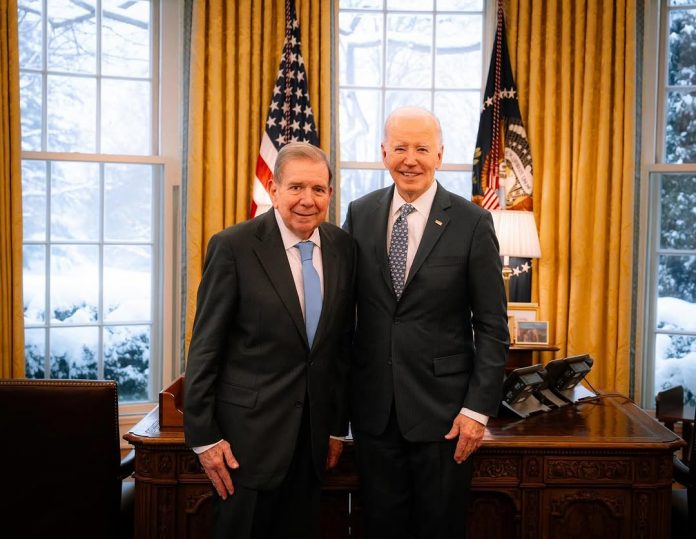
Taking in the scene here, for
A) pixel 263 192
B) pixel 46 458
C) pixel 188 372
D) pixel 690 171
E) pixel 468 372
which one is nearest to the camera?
pixel 188 372

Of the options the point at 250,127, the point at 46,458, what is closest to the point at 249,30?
the point at 250,127

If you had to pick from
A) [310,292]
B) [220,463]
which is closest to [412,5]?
[310,292]

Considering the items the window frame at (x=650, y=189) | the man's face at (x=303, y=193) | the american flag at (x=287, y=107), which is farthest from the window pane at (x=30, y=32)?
the window frame at (x=650, y=189)

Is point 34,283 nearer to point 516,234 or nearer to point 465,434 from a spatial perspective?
point 516,234

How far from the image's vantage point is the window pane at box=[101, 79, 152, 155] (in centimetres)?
403

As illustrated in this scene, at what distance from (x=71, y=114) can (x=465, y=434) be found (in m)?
3.17

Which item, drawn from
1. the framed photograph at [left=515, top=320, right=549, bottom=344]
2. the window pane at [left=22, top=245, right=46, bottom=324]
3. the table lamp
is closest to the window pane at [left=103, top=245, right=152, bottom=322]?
the window pane at [left=22, top=245, right=46, bottom=324]

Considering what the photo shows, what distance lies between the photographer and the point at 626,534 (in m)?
2.26

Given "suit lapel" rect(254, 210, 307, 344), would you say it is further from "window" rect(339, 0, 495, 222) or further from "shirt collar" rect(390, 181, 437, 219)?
"window" rect(339, 0, 495, 222)

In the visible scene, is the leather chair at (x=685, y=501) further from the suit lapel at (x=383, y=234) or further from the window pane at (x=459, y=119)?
the window pane at (x=459, y=119)

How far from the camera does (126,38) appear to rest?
4.04 m

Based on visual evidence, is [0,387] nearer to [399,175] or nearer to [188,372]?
[188,372]

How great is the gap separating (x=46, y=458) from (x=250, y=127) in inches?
90.4

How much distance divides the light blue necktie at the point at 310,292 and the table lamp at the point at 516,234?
1.93 meters
